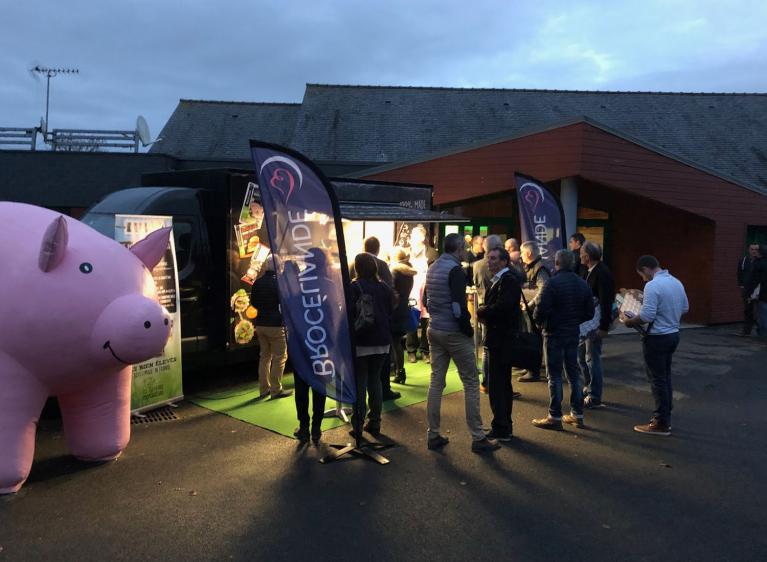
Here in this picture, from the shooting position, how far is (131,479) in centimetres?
462

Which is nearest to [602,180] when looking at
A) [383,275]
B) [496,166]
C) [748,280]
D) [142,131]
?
[496,166]

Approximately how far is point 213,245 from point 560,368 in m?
4.34

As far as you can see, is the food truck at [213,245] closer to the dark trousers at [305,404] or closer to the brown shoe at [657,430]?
the dark trousers at [305,404]

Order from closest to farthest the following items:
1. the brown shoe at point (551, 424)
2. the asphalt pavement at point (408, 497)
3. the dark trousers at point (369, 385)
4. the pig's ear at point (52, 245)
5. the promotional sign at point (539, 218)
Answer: the asphalt pavement at point (408, 497), the pig's ear at point (52, 245), the dark trousers at point (369, 385), the brown shoe at point (551, 424), the promotional sign at point (539, 218)

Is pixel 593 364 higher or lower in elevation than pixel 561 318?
lower

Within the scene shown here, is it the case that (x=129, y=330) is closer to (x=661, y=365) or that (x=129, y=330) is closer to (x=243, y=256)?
(x=243, y=256)

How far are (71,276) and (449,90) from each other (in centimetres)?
2733

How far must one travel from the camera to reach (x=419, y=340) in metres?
9.58

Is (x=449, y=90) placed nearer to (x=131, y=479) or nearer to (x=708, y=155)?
(x=708, y=155)

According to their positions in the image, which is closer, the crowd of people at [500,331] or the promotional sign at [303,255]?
the promotional sign at [303,255]

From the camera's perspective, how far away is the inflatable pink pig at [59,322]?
410 cm

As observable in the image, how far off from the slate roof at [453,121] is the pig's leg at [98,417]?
798 inches

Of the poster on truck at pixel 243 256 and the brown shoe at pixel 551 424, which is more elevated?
the poster on truck at pixel 243 256

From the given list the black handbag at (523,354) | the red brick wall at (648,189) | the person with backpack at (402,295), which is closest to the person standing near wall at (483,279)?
the person with backpack at (402,295)
